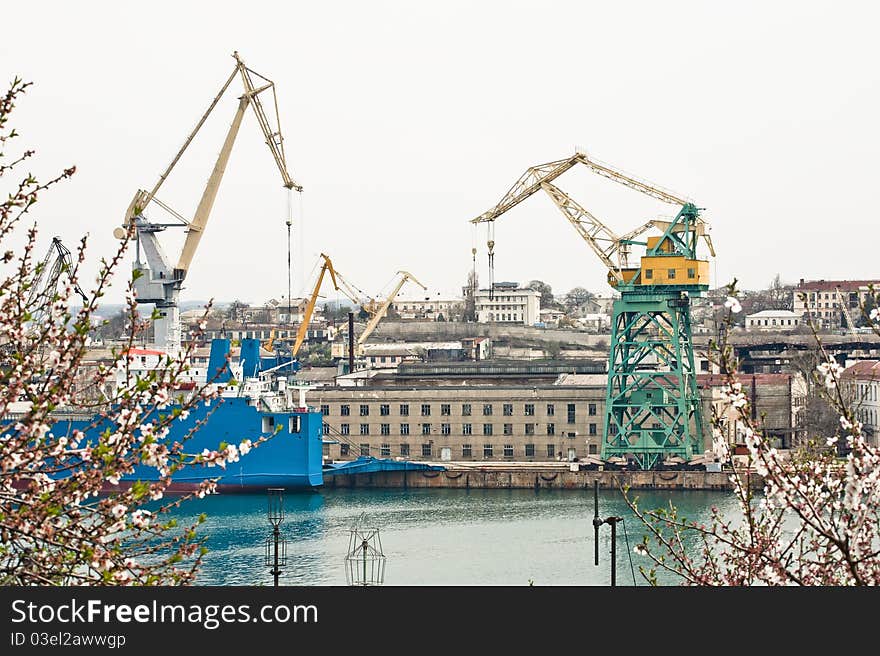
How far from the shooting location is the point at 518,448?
27.5 m

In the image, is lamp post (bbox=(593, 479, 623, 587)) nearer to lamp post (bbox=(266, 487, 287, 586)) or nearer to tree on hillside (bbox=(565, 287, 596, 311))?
lamp post (bbox=(266, 487, 287, 586))

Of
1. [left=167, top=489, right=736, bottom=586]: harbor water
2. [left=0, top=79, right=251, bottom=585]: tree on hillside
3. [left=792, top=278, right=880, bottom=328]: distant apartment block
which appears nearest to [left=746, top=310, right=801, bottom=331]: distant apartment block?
[left=792, top=278, right=880, bottom=328]: distant apartment block

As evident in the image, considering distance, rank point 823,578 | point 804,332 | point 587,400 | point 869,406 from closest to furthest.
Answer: point 823,578, point 587,400, point 869,406, point 804,332

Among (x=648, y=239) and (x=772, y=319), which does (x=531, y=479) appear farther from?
(x=772, y=319)

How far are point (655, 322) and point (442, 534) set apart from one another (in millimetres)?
8132

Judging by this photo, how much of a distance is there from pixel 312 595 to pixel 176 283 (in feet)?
85.3

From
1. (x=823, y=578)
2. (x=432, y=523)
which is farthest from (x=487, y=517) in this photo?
(x=823, y=578)

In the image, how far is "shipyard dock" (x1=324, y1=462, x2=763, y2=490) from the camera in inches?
963

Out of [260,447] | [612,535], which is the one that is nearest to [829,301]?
[260,447]

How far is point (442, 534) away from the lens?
18828 mm

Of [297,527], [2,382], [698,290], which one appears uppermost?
[698,290]

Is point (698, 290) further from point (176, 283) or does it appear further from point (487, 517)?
point (176, 283)

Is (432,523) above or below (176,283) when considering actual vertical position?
below

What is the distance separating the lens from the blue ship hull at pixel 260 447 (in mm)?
24781
